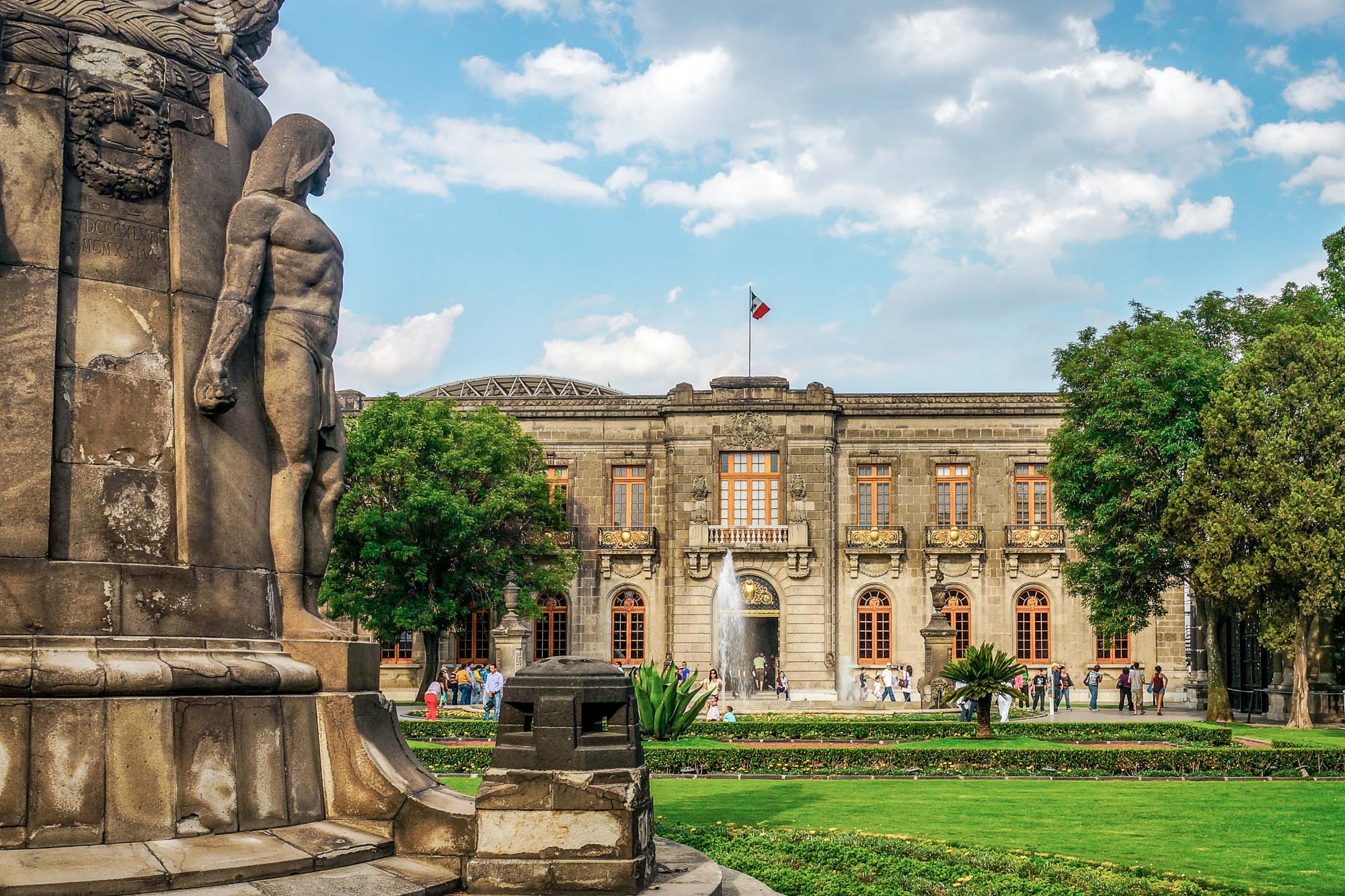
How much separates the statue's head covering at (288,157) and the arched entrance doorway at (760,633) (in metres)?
34.4

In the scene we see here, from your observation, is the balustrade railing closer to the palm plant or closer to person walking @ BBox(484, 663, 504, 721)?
person walking @ BBox(484, 663, 504, 721)

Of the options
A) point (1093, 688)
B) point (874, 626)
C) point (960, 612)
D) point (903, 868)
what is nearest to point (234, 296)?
point (903, 868)

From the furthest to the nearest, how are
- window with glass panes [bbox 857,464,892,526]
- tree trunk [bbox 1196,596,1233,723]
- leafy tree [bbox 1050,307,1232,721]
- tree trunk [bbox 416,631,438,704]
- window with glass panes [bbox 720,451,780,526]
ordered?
1. window with glass panes [bbox 857,464,892,526]
2. window with glass panes [bbox 720,451,780,526]
3. tree trunk [bbox 416,631,438,704]
4. leafy tree [bbox 1050,307,1232,721]
5. tree trunk [bbox 1196,596,1233,723]

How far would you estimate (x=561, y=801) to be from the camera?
6410mm

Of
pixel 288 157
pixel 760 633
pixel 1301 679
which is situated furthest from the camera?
pixel 760 633

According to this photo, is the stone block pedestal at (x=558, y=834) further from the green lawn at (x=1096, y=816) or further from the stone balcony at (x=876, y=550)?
the stone balcony at (x=876, y=550)

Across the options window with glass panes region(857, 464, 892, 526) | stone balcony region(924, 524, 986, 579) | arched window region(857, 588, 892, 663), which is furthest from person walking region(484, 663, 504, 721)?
stone balcony region(924, 524, 986, 579)

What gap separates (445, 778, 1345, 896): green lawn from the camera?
9.95 metres

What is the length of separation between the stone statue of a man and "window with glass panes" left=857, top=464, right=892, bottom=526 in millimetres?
35795

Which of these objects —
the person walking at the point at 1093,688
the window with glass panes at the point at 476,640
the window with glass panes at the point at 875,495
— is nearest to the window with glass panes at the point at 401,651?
the window with glass panes at the point at 476,640

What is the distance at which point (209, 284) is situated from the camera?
22.8 feet

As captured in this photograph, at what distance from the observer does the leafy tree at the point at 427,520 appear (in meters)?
34.2

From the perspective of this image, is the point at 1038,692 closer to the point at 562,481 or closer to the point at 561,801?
the point at 562,481

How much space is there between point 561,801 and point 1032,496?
1482 inches
